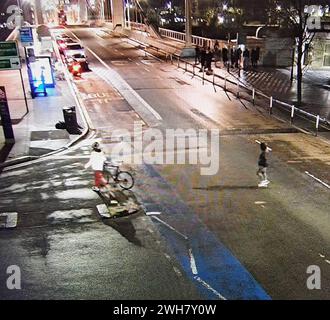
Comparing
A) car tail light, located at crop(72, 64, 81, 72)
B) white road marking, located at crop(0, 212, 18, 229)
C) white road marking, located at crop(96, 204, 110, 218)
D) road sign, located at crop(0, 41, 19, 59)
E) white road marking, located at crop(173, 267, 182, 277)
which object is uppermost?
road sign, located at crop(0, 41, 19, 59)

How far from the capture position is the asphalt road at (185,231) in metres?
8.43

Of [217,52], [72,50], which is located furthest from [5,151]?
[217,52]

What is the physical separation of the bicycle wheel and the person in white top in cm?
47

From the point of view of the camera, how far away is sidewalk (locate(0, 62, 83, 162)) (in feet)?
59.4

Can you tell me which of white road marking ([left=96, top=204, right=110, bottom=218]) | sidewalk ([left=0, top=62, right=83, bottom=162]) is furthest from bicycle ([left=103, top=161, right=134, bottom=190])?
sidewalk ([left=0, top=62, right=83, bottom=162])

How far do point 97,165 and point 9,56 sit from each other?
1111 cm

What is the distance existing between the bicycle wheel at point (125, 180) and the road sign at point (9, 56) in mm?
10684

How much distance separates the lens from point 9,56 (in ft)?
69.6

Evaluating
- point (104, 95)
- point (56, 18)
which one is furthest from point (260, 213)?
point (56, 18)

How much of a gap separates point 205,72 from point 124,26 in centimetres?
4634

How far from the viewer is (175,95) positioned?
28.1m

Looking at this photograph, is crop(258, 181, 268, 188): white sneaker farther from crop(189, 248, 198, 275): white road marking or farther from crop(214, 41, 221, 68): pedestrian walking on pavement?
crop(214, 41, 221, 68): pedestrian walking on pavement

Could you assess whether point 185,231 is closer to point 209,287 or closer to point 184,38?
point 209,287

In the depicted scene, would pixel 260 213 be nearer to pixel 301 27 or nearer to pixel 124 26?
pixel 301 27
